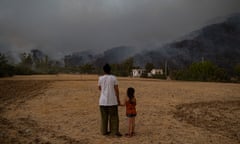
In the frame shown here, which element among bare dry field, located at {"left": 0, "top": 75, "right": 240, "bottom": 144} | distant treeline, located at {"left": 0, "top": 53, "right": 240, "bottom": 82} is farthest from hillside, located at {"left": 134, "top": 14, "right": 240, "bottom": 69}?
bare dry field, located at {"left": 0, "top": 75, "right": 240, "bottom": 144}

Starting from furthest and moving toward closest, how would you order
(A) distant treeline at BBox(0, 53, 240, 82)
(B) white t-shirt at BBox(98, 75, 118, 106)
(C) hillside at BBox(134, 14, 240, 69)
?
1. (C) hillside at BBox(134, 14, 240, 69)
2. (A) distant treeline at BBox(0, 53, 240, 82)
3. (B) white t-shirt at BBox(98, 75, 118, 106)

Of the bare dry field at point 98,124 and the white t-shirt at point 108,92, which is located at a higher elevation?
the white t-shirt at point 108,92

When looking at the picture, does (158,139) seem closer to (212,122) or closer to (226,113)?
(212,122)

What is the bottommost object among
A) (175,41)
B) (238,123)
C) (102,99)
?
(238,123)

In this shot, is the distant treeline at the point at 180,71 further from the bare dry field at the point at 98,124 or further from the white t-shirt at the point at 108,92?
the white t-shirt at the point at 108,92

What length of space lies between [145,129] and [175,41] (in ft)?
615

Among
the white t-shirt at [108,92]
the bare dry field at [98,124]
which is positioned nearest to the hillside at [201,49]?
→ the bare dry field at [98,124]

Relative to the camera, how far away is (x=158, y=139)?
23.7 feet

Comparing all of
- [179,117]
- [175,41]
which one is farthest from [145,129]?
[175,41]

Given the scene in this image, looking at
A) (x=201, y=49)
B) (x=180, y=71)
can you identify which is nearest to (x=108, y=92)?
(x=180, y=71)

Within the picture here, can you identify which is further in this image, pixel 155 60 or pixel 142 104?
pixel 155 60

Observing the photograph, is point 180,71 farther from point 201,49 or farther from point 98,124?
point 201,49

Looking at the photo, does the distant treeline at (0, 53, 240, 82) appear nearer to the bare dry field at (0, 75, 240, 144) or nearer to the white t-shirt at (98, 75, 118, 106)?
the bare dry field at (0, 75, 240, 144)

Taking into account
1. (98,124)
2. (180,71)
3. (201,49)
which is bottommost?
(98,124)
